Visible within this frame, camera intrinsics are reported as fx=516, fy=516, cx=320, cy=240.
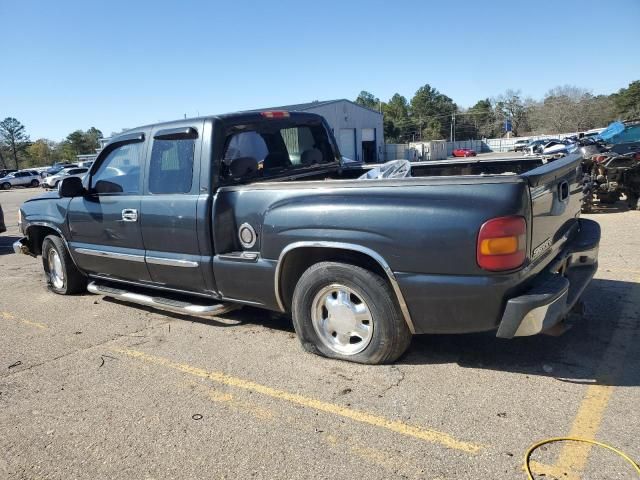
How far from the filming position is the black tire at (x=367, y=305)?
3412mm

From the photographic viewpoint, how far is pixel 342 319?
12.0 feet

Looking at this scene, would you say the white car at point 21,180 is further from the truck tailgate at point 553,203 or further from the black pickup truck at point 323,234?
the truck tailgate at point 553,203

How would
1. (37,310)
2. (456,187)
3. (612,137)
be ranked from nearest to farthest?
(456,187), (37,310), (612,137)

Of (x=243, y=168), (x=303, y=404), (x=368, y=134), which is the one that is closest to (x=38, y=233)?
(x=243, y=168)

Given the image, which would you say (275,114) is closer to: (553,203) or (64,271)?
(553,203)

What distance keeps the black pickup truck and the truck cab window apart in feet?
0.05

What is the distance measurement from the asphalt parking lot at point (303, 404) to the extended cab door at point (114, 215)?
746mm

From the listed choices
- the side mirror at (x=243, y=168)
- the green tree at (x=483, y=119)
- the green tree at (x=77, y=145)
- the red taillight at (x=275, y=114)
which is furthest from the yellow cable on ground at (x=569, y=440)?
the green tree at (x=483, y=119)

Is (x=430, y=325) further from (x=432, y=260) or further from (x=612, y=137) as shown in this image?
(x=612, y=137)

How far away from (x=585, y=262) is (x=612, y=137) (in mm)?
14134

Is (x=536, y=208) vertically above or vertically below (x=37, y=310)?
above

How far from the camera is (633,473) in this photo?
238 cm

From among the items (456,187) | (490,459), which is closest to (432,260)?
(456,187)

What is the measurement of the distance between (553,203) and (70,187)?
448cm
